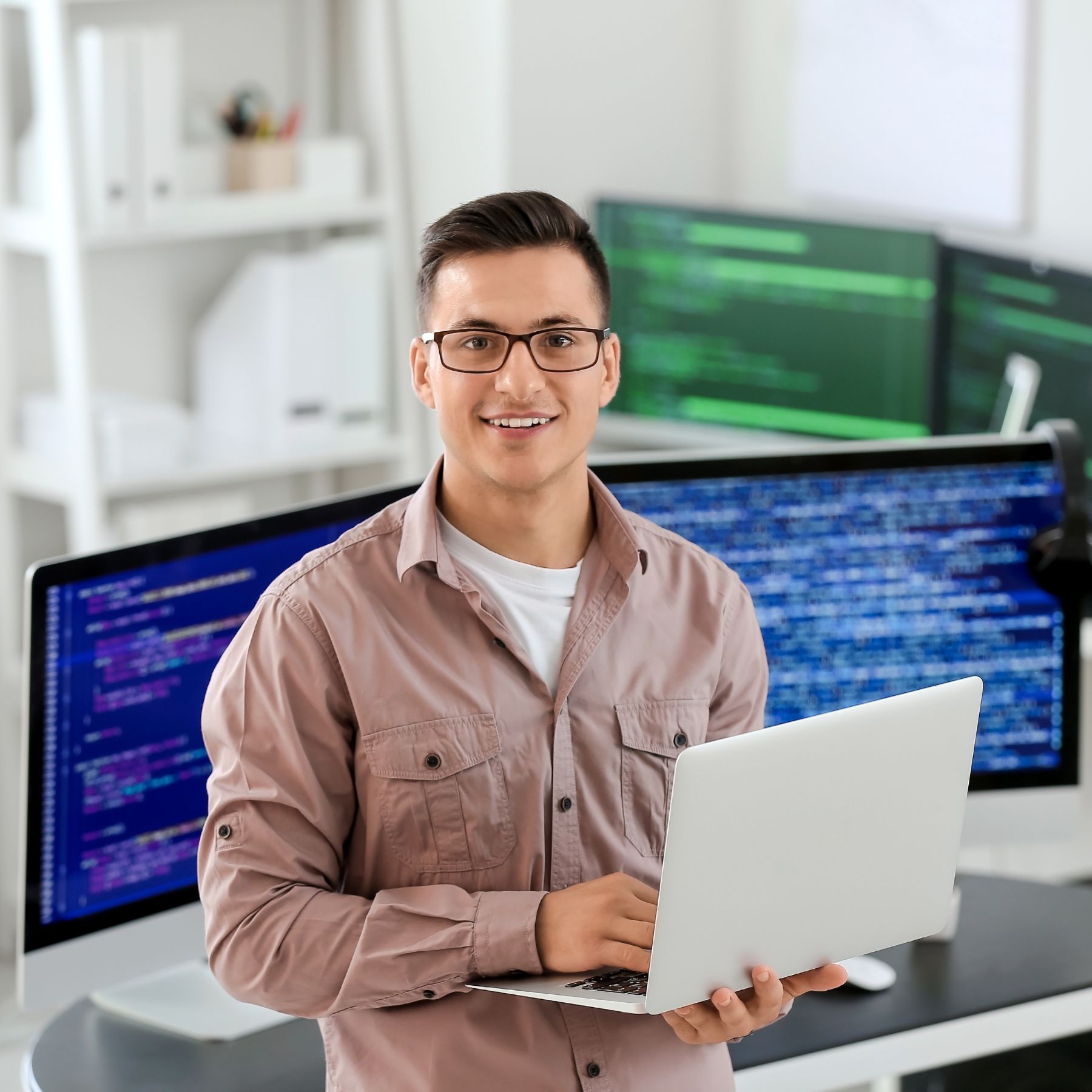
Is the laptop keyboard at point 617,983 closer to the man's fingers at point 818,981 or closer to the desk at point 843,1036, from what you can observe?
the man's fingers at point 818,981

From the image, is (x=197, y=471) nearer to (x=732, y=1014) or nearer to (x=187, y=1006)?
(x=187, y=1006)

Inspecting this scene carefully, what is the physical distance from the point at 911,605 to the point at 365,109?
1.84 m

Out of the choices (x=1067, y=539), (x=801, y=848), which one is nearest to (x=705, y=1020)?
(x=801, y=848)

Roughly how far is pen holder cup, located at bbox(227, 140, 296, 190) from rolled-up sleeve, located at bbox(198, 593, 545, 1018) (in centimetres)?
198

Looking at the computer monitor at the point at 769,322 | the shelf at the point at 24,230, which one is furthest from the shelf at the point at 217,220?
the computer monitor at the point at 769,322

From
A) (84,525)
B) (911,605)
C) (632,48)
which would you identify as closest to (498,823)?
(911,605)

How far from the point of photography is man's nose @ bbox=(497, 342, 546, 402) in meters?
1.23

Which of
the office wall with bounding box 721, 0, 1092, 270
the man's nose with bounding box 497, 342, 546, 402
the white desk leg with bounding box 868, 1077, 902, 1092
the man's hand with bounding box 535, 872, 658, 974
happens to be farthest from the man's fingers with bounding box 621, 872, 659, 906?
the office wall with bounding box 721, 0, 1092, 270

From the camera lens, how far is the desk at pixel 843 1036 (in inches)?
60.0

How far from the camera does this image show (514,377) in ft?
4.05

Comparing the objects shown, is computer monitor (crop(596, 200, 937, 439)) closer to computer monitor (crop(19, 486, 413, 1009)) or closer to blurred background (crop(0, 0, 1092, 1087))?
blurred background (crop(0, 0, 1092, 1087))

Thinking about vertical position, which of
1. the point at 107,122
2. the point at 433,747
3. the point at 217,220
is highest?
the point at 107,122

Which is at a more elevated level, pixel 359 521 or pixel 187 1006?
pixel 359 521

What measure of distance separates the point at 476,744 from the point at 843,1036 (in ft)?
1.82
